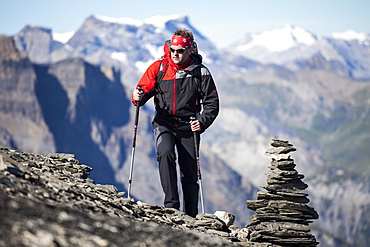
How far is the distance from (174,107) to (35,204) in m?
6.98

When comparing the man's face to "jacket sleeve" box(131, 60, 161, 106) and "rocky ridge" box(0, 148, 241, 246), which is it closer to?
"jacket sleeve" box(131, 60, 161, 106)

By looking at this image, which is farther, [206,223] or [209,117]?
[209,117]

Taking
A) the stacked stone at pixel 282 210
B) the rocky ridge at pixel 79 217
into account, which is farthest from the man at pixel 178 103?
the stacked stone at pixel 282 210

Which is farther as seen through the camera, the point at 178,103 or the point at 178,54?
the point at 178,103

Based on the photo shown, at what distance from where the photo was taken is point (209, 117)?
617 inches

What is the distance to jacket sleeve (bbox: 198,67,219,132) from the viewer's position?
50.5 ft

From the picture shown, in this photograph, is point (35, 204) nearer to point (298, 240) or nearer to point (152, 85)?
point (152, 85)

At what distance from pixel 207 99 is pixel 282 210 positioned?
11.8 ft

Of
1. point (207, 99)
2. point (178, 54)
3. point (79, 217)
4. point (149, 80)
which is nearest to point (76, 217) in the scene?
point (79, 217)

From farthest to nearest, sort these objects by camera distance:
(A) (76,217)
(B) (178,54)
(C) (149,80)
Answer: (C) (149,80) < (B) (178,54) < (A) (76,217)

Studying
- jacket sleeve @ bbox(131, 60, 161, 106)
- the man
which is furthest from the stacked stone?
jacket sleeve @ bbox(131, 60, 161, 106)

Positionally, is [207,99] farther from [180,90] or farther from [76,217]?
[76,217]

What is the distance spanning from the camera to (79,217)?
8.82m

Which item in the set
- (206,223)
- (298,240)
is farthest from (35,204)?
(298,240)
